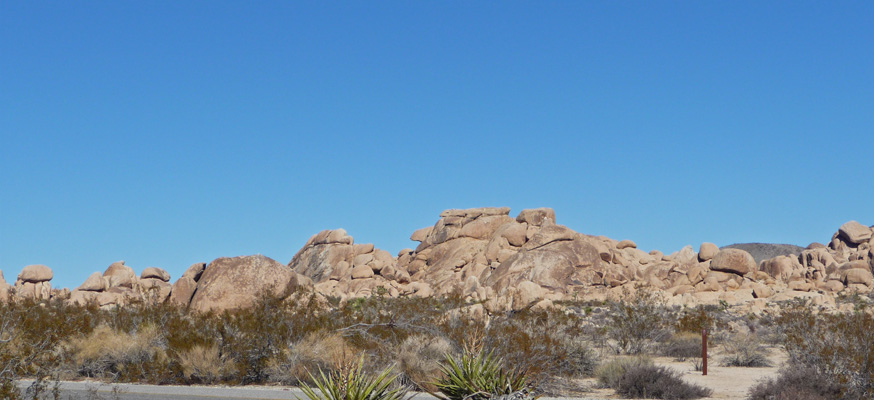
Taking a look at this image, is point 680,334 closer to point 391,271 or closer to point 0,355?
point 0,355

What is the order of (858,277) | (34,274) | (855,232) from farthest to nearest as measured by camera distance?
1. (855,232)
2. (34,274)
3. (858,277)

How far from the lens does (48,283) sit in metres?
77.1

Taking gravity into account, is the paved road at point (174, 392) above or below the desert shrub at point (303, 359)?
below

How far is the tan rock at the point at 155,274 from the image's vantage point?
72.1 metres

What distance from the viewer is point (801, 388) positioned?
13.3 meters

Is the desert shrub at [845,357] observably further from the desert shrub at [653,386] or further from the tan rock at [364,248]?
the tan rock at [364,248]

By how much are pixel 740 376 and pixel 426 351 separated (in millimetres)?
8435

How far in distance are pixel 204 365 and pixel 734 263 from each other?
5982 centimetres

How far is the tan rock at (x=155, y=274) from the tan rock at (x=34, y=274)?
12.8 m

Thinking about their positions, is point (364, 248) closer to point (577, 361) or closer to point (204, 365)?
point (577, 361)

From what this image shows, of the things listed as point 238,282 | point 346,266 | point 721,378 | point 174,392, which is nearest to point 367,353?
point 174,392

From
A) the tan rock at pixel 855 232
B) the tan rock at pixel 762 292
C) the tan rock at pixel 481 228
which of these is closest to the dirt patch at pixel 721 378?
the tan rock at pixel 762 292

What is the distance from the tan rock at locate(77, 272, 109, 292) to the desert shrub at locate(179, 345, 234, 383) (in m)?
55.9

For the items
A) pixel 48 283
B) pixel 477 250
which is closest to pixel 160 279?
pixel 48 283
